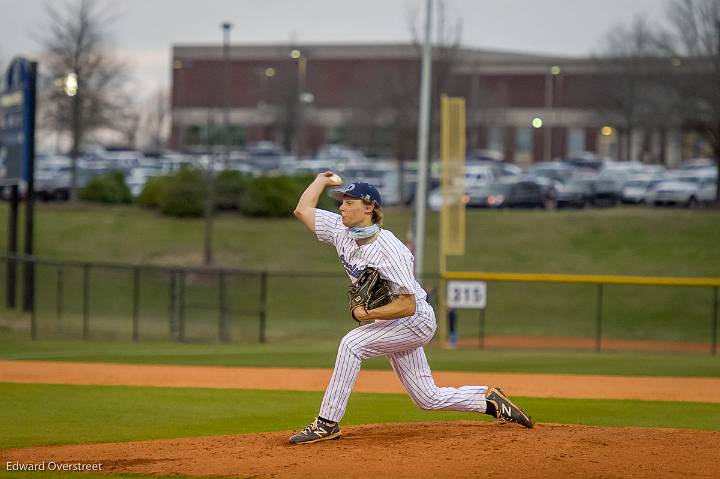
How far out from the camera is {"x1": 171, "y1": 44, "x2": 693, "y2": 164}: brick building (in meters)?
62.7

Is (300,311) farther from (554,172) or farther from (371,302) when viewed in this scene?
(371,302)

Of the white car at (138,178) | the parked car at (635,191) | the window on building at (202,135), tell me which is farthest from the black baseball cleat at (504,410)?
the window on building at (202,135)

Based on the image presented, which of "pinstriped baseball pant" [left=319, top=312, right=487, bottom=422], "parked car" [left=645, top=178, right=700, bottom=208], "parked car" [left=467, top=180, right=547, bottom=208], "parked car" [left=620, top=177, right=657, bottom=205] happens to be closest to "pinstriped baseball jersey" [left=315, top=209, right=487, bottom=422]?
"pinstriped baseball pant" [left=319, top=312, right=487, bottom=422]

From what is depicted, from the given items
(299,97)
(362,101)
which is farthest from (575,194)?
(299,97)

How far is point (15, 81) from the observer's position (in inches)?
1129

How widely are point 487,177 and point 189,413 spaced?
36879mm

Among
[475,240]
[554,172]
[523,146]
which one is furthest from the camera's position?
[523,146]

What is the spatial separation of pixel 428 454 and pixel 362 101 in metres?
54.2

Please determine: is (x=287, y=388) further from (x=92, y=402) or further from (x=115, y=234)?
(x=115, y=234)

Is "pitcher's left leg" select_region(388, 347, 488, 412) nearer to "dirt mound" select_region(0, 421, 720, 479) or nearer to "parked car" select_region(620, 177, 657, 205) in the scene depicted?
"dirt mound" select_region(0, 421, 720, 479)

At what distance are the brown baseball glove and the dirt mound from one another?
1.01 meters

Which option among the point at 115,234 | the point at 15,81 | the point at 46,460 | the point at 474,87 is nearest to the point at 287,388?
the point at 46,460

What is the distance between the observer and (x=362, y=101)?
61.5 m

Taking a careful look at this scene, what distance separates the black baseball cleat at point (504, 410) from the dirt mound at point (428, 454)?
0.28ft
